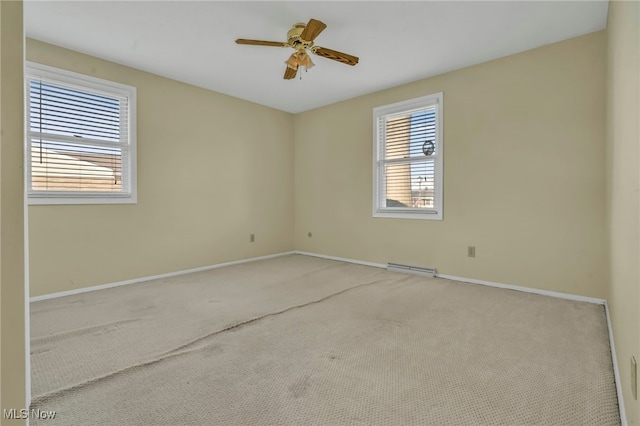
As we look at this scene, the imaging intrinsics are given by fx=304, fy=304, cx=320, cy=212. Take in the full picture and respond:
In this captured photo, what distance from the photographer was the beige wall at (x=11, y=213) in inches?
31.8

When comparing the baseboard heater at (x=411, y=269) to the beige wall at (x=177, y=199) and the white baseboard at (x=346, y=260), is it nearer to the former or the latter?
the white baseboard at (x=346, y=260)

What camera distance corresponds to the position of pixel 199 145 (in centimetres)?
428

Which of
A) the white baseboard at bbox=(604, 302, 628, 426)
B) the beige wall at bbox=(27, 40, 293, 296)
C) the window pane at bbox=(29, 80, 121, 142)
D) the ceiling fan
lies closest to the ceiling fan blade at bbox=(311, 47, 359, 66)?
the ceiling fan

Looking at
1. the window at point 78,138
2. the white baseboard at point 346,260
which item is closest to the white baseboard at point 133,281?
the white baseboard at point 346,260

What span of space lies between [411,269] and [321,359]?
254 cm

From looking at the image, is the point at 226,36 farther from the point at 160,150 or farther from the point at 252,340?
the point at 252,340

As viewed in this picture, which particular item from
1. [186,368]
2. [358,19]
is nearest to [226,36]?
[358,19]

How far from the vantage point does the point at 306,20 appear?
8.63ft

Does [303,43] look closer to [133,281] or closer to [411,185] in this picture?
[411,185]

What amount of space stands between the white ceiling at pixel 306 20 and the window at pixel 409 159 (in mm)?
507

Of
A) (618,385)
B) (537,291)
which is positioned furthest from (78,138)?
(537,291)

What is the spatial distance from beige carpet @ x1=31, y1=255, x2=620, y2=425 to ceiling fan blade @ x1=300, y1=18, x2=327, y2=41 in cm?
233

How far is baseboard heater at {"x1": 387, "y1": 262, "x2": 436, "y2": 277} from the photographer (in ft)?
12.9

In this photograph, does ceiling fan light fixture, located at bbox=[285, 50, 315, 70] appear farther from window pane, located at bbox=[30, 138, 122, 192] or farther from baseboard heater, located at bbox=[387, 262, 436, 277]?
→ baseboard heater, located at bbox=[387, 262, 436, 277]
